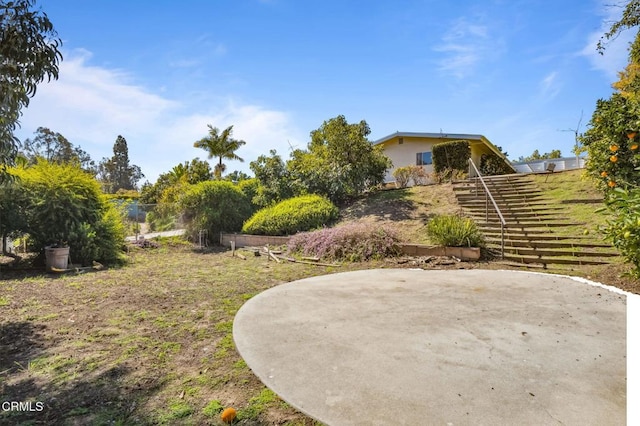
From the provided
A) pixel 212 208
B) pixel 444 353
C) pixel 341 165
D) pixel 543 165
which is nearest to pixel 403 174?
pixel 341 165

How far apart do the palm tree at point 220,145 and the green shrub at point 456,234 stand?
2386 cm

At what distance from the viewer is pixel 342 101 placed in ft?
44.0

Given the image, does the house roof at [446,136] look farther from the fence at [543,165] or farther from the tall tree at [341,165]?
the tall tree at [341,165]

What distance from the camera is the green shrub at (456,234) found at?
772cm

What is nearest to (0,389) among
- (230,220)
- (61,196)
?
(61,196)

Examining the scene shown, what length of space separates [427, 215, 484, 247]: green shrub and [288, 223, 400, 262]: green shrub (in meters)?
1.02

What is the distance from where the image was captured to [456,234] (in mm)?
7766

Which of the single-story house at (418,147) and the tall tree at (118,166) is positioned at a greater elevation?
the tall tree at (118,166)

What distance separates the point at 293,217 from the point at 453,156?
419 inches

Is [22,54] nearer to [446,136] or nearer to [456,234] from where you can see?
[456,234]

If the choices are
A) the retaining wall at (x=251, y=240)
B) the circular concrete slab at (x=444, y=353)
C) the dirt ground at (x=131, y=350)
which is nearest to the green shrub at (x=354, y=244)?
the retaining wall at (x=251, y=240)

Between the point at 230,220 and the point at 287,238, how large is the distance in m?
3.39

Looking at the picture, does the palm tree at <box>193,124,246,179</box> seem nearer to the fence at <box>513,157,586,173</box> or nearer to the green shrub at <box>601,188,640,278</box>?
the fence at <box>513,157,586,173</box>

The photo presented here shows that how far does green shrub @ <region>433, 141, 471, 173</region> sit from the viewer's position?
17.4 meters
